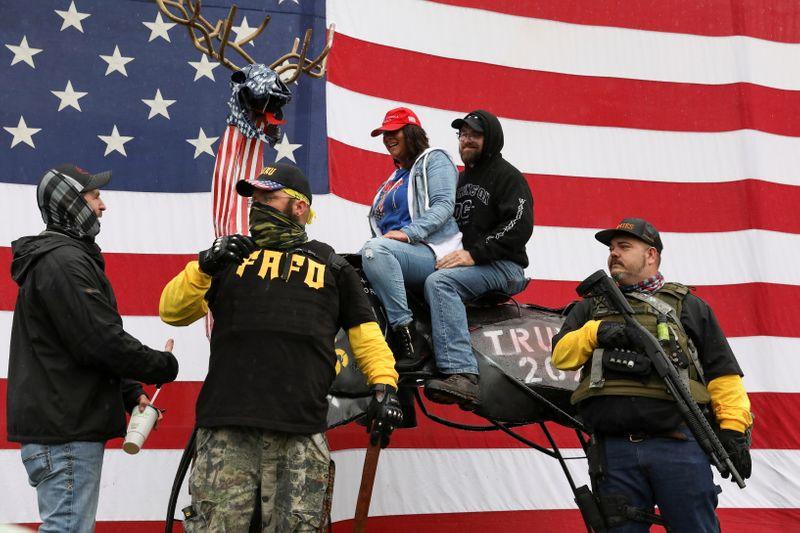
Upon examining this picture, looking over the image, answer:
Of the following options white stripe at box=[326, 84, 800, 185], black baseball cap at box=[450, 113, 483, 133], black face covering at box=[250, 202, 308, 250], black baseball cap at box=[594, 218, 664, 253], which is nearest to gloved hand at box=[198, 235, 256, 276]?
black face covering at box=[250, 202, 308, 250]

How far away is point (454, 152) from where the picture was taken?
7523 mm

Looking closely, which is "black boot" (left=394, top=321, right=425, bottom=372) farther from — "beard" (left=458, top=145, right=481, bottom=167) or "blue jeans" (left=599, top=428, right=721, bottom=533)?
"blue jeans" (left=599, top=428, right=721, bottom=533)

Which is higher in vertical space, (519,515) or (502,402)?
(502,402)

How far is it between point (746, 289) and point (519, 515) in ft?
8.57

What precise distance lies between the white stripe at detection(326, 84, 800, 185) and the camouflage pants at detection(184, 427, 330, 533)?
4.36 metres

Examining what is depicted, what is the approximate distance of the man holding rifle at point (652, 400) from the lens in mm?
3852

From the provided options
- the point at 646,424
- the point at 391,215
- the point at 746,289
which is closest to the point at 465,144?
the point at 391,215

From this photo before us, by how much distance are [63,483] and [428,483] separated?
12.3ft

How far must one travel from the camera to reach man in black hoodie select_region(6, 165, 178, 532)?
11.5 feet

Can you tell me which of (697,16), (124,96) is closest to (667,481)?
(124,96)

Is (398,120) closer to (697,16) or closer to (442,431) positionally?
(442,431)

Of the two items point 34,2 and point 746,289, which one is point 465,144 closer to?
point 34,2

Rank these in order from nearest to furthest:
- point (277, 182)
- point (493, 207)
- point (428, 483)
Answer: point (277, 182) < point (493, 207) < point (428, 483)

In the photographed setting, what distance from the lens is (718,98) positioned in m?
8.25
